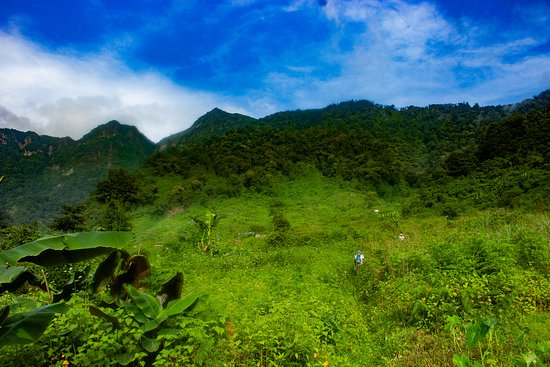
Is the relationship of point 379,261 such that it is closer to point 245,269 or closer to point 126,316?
point 245,269

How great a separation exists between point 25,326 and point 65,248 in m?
0.89

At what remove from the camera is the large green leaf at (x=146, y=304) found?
5.14m

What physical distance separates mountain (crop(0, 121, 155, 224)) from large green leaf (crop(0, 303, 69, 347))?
90449 mm

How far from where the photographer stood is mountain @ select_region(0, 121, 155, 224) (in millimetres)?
90250

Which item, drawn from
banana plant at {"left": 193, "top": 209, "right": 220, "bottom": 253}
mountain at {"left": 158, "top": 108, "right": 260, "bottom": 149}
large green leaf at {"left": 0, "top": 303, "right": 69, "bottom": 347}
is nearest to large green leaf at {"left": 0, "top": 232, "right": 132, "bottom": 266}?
large green leaf at {"left": 0, "top": 303, "right": 69, "bottom": 347}

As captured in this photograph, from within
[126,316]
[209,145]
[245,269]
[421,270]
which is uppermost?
[209,145]

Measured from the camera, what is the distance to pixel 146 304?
5.23 meters

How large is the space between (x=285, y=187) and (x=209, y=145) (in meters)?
19.5

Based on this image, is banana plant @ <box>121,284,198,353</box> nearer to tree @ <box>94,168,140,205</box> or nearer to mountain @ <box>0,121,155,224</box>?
tree @ <box>94,168,140,205</box>

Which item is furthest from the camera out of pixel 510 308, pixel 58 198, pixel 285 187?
pixel 58 198

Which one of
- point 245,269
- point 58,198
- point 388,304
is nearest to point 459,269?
point 388,304

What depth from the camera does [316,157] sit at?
55.9 meters

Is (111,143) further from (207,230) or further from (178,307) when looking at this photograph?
(178,307)

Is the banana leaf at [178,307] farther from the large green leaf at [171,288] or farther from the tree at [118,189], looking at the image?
the tree at [118,189]
